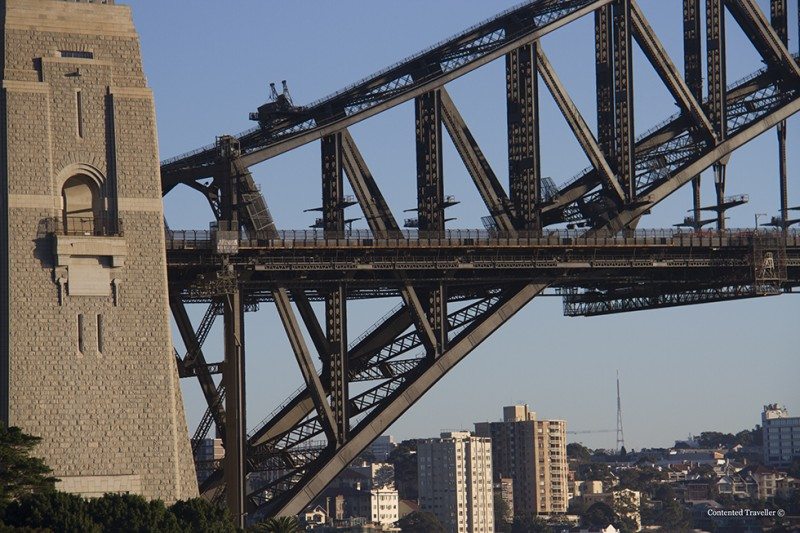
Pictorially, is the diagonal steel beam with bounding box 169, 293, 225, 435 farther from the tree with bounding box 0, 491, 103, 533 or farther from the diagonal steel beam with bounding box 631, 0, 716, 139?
the diagonal steel beam with bounding box 631, 0, 716, 139

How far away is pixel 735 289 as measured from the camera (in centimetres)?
12169

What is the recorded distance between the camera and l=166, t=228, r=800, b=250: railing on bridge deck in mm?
106500

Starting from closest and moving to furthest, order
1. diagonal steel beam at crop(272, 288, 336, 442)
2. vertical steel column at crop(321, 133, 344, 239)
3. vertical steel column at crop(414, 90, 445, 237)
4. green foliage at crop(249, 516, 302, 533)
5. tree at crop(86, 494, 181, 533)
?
tree at crop(86, 494, 181, 533)
green foliage at crop(249, 516, 302, 533)
diagonal steel beam at crop(272, 288, 336, 442)
vertical steel column at crop(321, 133, 344, 239)
vertical steel column at crop(414, 90, 445, 237)

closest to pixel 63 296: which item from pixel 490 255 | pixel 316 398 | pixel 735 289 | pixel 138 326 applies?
pixel 138 326

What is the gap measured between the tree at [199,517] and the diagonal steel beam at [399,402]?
1300 cm

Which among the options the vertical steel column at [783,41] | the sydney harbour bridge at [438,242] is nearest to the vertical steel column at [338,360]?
the sydney harbour bridge at [438,242]

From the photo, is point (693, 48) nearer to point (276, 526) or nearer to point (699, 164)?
point (699, 164)

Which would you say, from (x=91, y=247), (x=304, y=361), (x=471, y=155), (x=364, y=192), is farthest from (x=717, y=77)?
(x=91, y=247)

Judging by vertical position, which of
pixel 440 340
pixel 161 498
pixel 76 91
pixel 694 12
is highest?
pixel 694 12

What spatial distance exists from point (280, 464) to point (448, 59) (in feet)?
74.1

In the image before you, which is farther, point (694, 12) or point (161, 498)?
point (694, 12)

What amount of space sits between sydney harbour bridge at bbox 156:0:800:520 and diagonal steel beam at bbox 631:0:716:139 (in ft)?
0.36

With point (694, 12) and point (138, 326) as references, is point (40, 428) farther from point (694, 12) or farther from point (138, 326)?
point (694, 12)

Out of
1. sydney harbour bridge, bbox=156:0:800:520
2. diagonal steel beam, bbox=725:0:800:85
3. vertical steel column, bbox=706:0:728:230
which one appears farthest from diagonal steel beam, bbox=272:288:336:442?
diagonal steel beam, bbox=725:0:800:85
